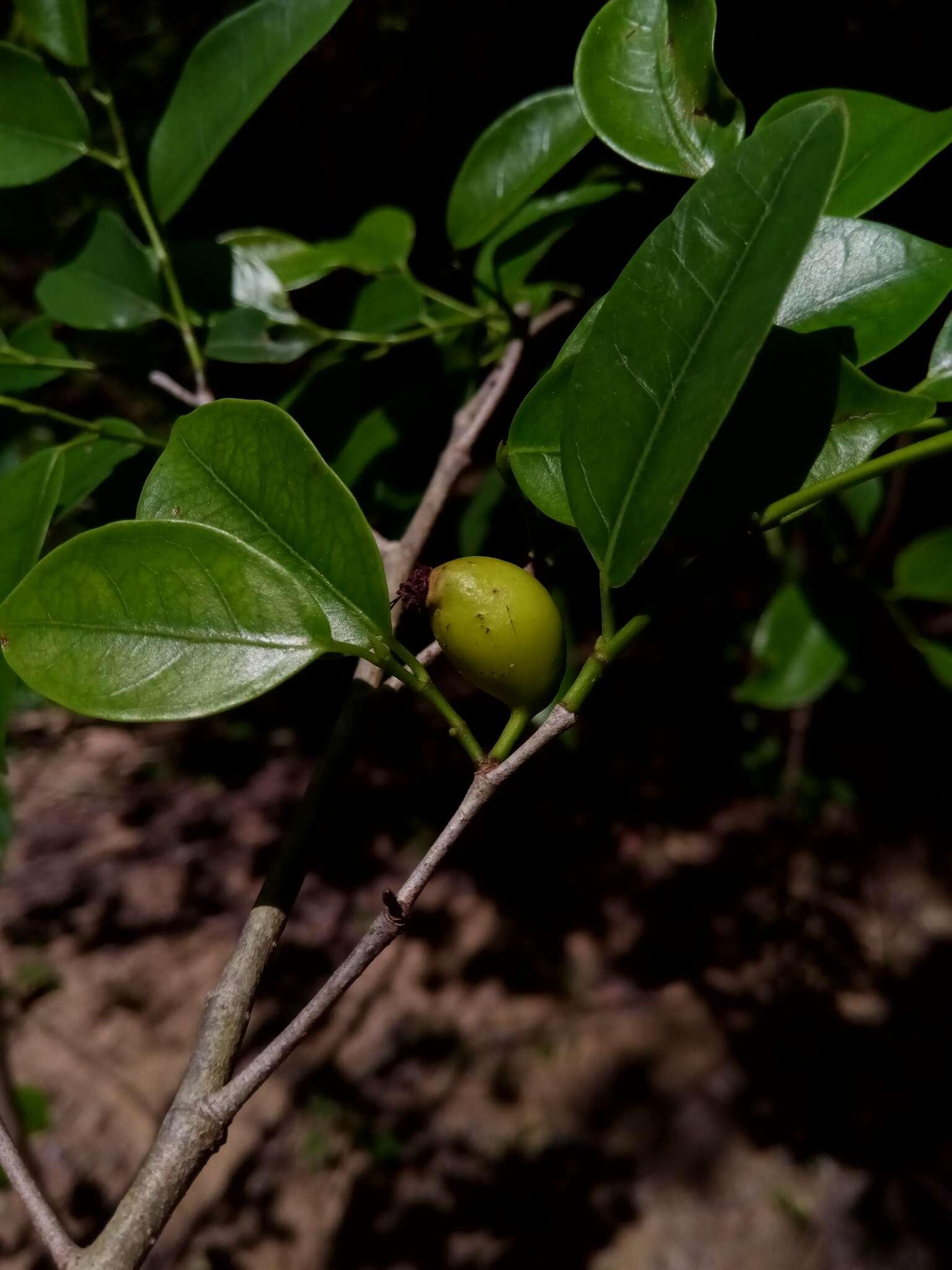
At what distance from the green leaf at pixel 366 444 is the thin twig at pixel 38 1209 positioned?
57cm


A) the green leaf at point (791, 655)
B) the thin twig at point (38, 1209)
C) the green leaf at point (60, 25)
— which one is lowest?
the green leaf at point (791, 655)

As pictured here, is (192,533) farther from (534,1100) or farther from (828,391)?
(534,1100)

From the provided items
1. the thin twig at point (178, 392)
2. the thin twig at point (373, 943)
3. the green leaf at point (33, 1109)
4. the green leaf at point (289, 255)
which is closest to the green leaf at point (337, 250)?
the green leaf at point (289, 255)

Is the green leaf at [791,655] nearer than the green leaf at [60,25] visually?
No

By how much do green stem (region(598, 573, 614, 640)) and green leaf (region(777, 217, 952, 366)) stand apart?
18 centimetres

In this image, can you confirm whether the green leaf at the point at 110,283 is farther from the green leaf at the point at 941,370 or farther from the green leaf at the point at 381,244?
the green leaf at the point at 941,370

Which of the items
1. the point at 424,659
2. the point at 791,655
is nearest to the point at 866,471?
the point at 424,659

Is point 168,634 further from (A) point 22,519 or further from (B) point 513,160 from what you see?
(B) point 513,160

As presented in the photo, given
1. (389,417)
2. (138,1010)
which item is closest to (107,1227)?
(389,417)

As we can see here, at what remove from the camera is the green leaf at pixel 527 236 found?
0.84 m

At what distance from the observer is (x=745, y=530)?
1.56 feet

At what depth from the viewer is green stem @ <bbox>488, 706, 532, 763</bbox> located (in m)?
0.47

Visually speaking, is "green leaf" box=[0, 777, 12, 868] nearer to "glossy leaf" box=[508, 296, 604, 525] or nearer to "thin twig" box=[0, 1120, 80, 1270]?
"thin twig" box=[0, 1120, 80, 1270]

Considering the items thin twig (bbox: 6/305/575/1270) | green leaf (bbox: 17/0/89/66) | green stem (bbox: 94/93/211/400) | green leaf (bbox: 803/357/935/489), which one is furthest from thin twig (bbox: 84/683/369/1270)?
green leaf (bbox: 17/0/89/66)
